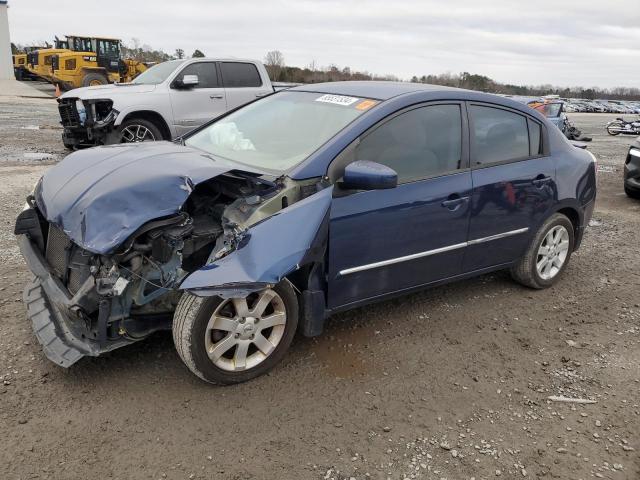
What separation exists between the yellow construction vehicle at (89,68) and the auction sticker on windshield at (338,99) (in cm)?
2130

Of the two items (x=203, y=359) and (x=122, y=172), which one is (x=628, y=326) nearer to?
(x=203, y=359)

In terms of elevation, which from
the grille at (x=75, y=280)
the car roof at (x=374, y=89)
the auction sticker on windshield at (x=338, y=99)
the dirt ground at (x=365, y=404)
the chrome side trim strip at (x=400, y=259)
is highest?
the car roof at (x=374, y=89)

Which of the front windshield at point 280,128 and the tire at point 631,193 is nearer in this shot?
the front windshield at point 280,128

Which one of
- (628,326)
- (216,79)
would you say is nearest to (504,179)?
(628,326)

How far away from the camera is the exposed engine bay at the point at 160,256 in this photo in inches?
106

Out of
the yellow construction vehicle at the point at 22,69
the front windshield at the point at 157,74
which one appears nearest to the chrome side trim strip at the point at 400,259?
the front windshield at the point at 157,74

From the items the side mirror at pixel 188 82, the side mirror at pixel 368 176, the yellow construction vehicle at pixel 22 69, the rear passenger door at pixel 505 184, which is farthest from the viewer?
the yellow construction vehicle at pixel 22 69

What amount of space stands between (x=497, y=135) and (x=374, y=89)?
→ 3.39ft

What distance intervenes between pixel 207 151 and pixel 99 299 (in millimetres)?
1458

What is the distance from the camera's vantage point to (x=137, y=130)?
9.05 meters

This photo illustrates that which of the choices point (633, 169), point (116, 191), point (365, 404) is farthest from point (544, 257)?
point (633, 169)

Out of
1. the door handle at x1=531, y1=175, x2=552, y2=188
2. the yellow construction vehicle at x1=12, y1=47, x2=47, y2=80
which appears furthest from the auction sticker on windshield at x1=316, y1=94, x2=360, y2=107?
the yellow construction vehicle at x1=12, y1=47, x2=47, y2=80

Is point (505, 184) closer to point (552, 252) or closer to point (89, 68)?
point (552, 252)

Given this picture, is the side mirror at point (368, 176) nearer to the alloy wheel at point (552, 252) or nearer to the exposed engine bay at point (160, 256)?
the exposed engine bay at point (160, 256)
